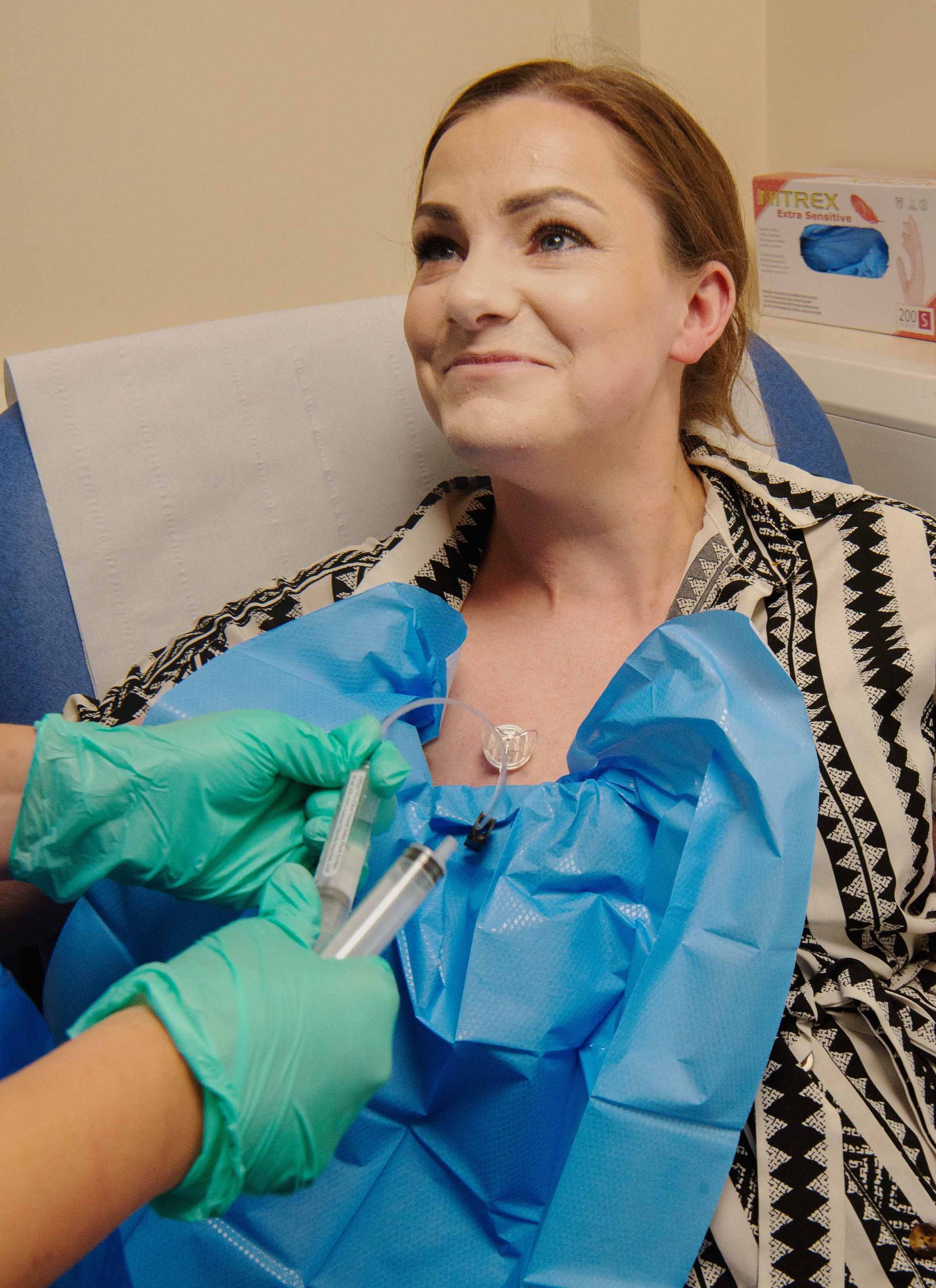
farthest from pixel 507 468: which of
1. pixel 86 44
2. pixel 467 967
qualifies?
pixel 86 44

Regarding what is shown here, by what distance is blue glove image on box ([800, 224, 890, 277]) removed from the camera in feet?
5.82

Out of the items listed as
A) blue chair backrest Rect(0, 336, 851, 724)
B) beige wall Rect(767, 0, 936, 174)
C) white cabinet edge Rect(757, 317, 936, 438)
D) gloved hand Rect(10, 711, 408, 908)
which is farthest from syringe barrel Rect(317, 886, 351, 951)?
beige wall Rect(767, 0, 936, 174)

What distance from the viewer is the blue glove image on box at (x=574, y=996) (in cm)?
84

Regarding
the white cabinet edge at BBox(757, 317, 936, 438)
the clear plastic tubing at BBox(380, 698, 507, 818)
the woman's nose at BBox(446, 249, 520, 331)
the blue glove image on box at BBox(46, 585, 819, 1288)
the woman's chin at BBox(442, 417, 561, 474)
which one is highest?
the woman's nose at BBox(446, 249, 520, 331)

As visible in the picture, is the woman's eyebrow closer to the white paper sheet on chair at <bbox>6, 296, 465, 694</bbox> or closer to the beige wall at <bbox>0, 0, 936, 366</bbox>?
the white paper sheet on chair at <bbox>6, 296, 465, 694</bbox>

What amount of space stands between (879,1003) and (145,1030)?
2.43 ft

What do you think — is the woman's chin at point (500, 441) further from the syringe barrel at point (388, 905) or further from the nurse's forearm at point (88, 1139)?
the nurse's forearm at point (88, 1139)

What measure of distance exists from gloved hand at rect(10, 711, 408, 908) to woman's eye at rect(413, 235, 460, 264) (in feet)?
2.08

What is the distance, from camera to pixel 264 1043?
673mm

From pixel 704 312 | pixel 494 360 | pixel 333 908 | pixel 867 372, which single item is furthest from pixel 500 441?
pixel 867 372

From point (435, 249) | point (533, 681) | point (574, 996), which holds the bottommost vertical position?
point (574, 996)

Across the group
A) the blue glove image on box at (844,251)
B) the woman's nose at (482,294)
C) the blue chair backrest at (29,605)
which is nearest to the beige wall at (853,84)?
the blue glove image on box at (844,251)

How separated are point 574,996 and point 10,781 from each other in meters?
0.56

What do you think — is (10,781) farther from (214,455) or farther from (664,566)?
(664,566)
